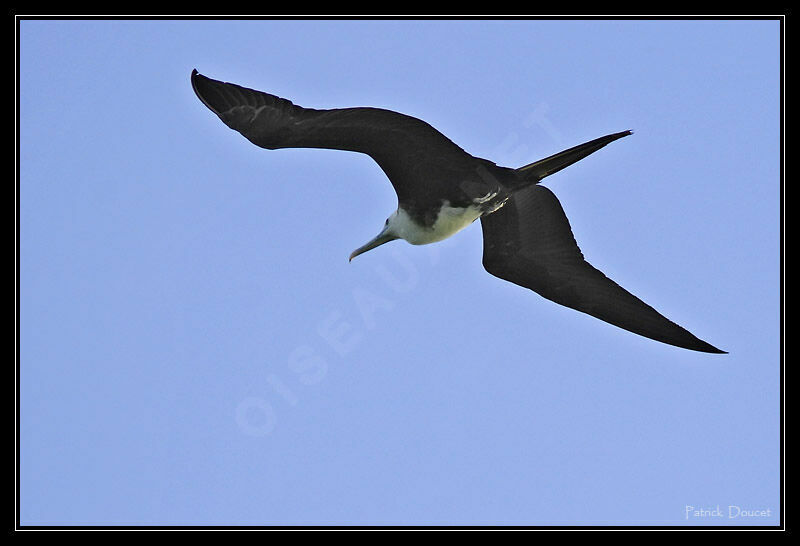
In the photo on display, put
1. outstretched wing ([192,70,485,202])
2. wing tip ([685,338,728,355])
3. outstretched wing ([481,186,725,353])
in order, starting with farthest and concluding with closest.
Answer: outstretched wing ([481,186,725,353]) → wing tip ([685,338,728,355]) → outstretched wing ([192,70,485,202])

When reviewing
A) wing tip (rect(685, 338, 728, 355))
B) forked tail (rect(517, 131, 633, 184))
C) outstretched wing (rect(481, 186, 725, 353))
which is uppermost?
forked tail (rect(517, 131, 633, 184))

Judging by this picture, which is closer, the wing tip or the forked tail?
the forked tail

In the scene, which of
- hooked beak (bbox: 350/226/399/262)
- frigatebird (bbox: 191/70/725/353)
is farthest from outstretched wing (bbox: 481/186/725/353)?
hooked beak (bbox: 350/226/399/262)

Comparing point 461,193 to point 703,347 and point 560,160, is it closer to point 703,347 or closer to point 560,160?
point 560,160

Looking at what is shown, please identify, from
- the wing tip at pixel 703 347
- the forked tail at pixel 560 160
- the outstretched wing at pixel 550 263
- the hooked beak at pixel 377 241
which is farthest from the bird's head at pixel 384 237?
the wing tip at pixel 703 347

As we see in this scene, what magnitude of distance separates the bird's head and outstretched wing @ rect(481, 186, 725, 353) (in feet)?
2.70

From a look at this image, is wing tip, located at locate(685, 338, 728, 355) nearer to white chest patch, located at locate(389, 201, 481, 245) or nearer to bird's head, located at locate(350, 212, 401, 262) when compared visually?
white chest patch, located at locate(389, 201, 481, 245)

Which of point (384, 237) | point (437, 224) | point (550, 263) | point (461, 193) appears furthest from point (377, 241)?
point (550, 263)

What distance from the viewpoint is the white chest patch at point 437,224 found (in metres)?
8.10

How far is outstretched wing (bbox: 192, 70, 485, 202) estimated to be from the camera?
23.4 ft

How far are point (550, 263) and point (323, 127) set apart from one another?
8.71 feet

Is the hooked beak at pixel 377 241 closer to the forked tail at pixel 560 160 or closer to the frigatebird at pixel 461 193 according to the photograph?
the frigatebird at pixel 461 193
